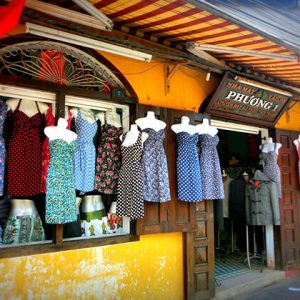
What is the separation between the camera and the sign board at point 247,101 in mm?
5605

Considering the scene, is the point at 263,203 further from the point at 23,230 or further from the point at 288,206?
the point at 23,230

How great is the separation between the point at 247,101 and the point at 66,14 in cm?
369

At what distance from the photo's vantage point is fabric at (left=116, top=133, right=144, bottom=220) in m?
4.27

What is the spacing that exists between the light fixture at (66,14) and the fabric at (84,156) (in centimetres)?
115

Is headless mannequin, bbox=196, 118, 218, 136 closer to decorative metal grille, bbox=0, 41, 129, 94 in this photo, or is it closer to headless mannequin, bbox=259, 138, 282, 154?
decorative metal grille, bbox=0, 41, 129, 94

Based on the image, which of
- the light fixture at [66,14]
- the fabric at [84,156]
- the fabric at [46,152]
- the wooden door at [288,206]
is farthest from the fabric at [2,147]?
the wooden door at [288,206]

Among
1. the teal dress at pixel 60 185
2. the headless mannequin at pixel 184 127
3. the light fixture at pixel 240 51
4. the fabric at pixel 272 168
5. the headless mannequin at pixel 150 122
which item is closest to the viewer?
the teal dress at pixel 60 185

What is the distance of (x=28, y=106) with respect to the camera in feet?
13.4

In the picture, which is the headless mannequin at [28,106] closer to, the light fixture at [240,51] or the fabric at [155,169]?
the fabric at [155,169]

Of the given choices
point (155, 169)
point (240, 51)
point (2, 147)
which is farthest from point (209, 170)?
point (2, 147)

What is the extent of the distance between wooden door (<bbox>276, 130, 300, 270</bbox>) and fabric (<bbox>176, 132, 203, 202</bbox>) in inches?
111

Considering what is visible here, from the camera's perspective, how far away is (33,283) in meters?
3.77

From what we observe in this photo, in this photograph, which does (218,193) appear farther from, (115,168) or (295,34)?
(295,34)

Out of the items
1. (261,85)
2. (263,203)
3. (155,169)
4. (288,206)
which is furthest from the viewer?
(288,206)
